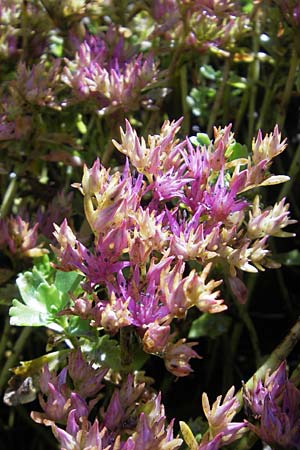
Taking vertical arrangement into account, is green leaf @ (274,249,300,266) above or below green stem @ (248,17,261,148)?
below

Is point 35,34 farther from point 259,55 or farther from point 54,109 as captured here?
point 259,55

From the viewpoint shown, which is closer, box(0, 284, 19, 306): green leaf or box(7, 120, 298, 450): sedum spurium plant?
box(7, 120, 298, 450): sedum spurium plant

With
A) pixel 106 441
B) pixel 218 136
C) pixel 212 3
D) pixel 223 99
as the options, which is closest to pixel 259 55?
pixel 223 99

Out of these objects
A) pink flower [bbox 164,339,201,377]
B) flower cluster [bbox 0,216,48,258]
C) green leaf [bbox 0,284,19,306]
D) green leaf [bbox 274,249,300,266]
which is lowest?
green leaf [bbox 274,249,300,266]

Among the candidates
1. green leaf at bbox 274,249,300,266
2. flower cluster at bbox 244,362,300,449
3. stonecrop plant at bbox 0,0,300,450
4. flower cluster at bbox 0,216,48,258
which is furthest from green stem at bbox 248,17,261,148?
flower cluster at bbox 244,362,300,449

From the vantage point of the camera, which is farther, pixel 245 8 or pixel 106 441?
pixel 245 8

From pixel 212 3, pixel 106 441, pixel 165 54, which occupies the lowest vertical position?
pixel 106 441

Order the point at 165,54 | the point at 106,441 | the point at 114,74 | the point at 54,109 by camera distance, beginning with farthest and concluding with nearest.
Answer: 1. the point at 165,54
2. the point at 54,109
3. the point at 114,74
4. the point at 106,441

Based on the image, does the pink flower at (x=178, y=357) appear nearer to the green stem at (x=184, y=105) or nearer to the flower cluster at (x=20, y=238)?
the flower cluster at (x=20, y=238)

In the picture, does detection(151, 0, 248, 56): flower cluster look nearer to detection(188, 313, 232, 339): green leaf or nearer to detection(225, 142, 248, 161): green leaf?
detection(225, 142, 248, 161): green leaf
